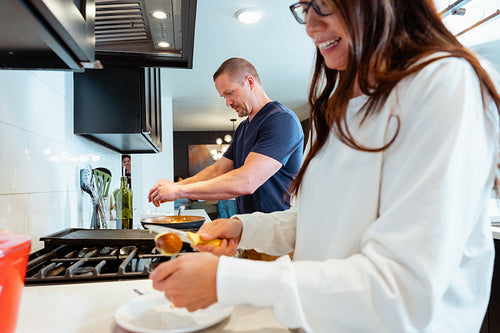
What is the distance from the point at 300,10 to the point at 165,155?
502 cm

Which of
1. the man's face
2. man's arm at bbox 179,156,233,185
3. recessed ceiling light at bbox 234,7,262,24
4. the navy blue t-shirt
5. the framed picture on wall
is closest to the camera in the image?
the navy blue t-shirt

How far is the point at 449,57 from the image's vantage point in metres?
0.48

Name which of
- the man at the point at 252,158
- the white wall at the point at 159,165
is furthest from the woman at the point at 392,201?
the white wall at the point at 159,165

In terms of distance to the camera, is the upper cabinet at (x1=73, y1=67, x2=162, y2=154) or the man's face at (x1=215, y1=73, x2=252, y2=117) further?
the man's face at (x1=215, y1=73, x2=252, y2=117)

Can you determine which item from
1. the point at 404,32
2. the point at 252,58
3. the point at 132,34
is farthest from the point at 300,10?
the point at 252,58

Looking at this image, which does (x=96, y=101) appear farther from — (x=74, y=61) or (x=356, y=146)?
(x=356, y=146)

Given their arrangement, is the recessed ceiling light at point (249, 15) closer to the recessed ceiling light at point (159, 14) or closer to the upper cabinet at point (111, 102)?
the upper cabinet at point (111, 102)

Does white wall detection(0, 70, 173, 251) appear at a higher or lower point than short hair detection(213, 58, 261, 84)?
lower

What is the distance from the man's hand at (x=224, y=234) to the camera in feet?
2.43

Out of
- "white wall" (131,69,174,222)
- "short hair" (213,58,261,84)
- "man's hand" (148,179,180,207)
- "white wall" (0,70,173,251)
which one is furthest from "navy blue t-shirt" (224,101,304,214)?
"white wall" (131,69,174,222)

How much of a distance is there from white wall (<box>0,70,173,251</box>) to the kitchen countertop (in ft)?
1.34

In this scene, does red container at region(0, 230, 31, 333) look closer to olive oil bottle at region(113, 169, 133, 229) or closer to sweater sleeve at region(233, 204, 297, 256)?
sweater sleeve at region(233, 204, 297, 256)

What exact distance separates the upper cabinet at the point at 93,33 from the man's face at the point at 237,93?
1.23ft

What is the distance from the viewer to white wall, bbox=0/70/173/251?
1.10 meters
